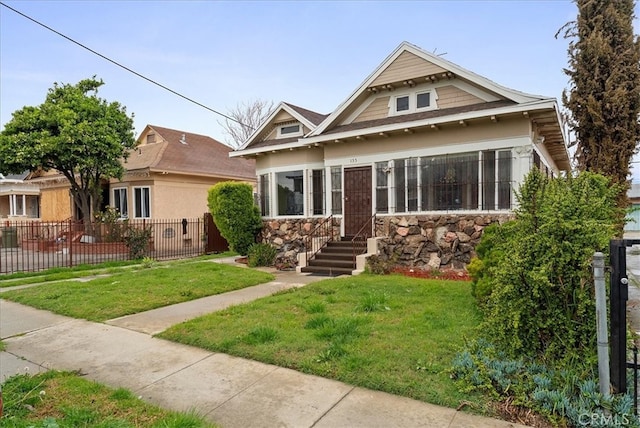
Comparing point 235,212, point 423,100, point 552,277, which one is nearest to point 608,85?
point 423,100

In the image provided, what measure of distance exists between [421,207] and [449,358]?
7274mm

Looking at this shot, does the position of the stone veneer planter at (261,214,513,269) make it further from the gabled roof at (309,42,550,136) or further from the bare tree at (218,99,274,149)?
the bare tree at (218,99,274,149)

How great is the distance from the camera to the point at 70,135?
50.1 ft

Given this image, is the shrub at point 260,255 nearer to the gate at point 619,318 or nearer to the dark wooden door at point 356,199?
the dark wooden door at point 356,199

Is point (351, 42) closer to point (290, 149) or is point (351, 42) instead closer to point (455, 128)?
point (290, 149)

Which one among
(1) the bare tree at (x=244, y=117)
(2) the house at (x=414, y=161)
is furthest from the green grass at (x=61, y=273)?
(1) the bare tree at (x=244, y=117)

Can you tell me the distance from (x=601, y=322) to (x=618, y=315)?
15 cm

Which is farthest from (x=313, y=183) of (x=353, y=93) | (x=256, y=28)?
(x=256, y=28)

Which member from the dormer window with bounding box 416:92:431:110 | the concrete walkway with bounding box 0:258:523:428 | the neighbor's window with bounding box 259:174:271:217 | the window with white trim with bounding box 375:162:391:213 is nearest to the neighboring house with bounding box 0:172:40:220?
the neighbor's window with bounding box 259:174:271:217

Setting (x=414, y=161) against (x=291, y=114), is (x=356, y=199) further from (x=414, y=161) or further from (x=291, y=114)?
(x=291, y=114)

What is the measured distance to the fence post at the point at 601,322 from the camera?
2824 mm

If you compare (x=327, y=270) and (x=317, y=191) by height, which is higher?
(x=317, y=191)

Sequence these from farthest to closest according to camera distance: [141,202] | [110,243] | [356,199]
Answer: [141,202]
[110,243]
[356,199]

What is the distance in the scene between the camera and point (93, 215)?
18453 millimetres
